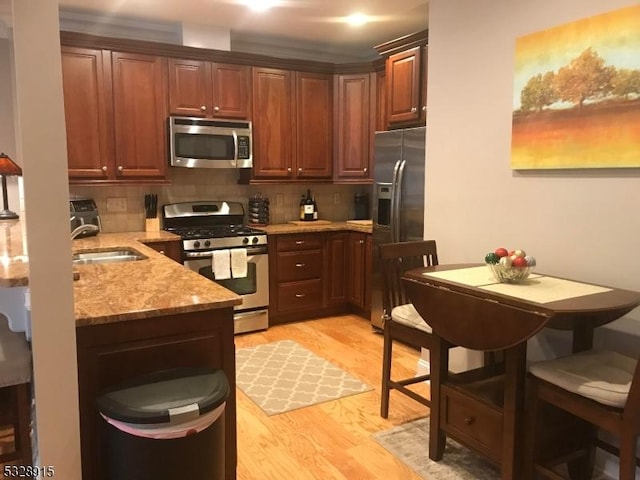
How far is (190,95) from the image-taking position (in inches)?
170

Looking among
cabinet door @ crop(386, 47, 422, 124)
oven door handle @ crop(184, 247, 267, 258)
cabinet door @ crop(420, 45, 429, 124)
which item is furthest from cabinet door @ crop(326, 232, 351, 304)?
cabinet door @ crop(420, 45, 429, 124)

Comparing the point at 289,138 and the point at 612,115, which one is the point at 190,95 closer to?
the point at 289,138

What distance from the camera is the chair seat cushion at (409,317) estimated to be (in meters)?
2.66

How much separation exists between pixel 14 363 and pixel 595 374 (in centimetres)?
217

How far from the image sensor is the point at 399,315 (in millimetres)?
2834

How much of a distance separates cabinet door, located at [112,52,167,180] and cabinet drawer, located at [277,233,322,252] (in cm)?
120

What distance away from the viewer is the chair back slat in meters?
2.96

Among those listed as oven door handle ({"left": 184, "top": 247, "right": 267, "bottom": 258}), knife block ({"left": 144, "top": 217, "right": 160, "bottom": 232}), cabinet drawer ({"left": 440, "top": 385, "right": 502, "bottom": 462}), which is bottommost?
cabinet drawer ({"left": 440, "top": 385, "right": 502, "bottom": 462})

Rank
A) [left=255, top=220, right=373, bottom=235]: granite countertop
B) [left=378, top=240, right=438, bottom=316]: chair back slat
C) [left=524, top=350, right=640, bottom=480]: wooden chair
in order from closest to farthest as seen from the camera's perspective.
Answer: [left=524, top=350, right=640, bottom=480]: wooden chair → [left=378, top=240, right=438, bottom=316]: chair back slat → [left=255, top=220, right=373, bottom=235]: granite countertop

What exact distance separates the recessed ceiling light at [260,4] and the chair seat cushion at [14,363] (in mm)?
2902

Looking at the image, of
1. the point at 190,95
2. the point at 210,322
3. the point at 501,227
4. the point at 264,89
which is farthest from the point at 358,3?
the point at 210,322

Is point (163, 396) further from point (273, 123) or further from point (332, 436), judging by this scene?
point (273, 123)

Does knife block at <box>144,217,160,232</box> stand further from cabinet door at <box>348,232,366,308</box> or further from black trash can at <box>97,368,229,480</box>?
black trash can at <box>97,368,229,480</box>

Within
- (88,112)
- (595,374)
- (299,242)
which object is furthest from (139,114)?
(595,374)
